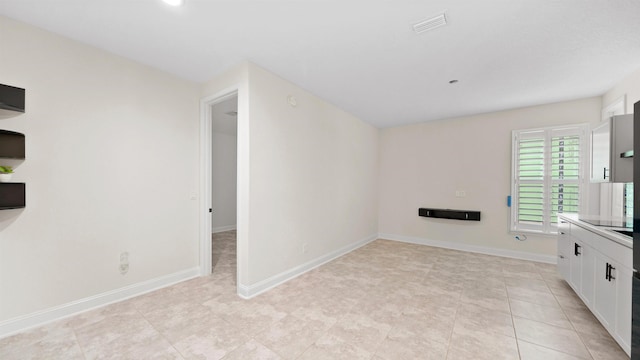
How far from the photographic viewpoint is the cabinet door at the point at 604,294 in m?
1.92

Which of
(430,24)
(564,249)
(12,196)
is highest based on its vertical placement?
(430,24)

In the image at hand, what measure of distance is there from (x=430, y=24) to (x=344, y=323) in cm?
268

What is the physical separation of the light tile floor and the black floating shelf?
1364 mm

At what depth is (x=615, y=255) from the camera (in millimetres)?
1913

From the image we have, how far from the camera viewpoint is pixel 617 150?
228 cm

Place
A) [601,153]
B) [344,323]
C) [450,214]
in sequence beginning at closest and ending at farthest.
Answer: [344,323] → [601,153] → [450,214]

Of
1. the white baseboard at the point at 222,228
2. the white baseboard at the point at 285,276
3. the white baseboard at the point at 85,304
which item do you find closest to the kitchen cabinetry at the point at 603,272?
the white baseboard at the point at 285,276

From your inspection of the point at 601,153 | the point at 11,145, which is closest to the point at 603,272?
the point at 601,153

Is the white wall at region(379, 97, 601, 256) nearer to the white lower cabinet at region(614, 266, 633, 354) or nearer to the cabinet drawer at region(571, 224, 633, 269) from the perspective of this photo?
the cabinet drawer at region(571, 224, 633, 269)

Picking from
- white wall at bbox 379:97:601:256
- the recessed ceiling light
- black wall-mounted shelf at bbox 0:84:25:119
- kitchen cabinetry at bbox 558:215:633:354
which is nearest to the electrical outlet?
black wall-mounted shelf at bbox 0:84:25:119

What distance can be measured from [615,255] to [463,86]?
235 cm

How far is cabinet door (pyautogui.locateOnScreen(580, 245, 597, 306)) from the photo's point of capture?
7.39ft

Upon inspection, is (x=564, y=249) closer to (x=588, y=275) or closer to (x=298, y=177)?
(x=588, y=275)

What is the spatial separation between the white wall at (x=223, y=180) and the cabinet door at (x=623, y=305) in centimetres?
685
